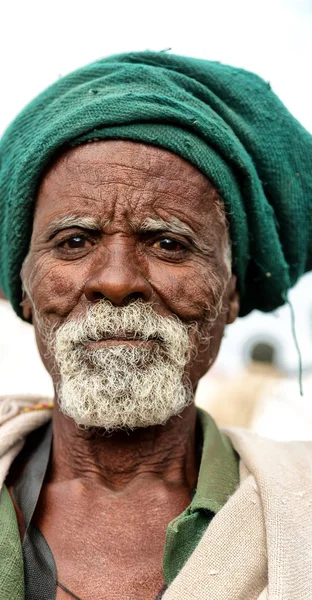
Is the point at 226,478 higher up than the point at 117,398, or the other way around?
the point at 117,398

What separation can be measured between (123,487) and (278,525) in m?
0.61

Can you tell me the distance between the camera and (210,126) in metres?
2.24

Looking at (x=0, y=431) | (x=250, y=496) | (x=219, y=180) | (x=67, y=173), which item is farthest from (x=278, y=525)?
(x=67, y=173)

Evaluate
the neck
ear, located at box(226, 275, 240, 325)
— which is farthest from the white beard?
ear, located at box(226, 275, 240, 325)

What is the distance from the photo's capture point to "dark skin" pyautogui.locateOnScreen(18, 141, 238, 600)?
6.66 ft

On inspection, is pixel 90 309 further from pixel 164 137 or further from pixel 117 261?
pixel 164 137

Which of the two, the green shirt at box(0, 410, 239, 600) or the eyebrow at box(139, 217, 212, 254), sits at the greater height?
the eyebrow at box(139, 217, 212, 254)

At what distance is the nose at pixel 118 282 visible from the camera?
198 centimetres

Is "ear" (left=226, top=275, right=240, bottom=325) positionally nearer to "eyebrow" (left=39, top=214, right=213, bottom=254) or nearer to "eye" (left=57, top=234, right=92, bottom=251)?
"eyebrow" (left=39, top=214, right=213, bottom=254)

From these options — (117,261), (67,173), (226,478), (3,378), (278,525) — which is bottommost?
(3,378)

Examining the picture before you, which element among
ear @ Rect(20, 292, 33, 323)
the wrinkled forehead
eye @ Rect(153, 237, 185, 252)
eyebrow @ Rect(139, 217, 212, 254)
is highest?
the wrinkled forehead

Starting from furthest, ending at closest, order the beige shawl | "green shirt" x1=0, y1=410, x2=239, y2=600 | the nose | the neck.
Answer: the neck
the nose
"green shirt" x1=0, y1=410, x2=239, y2=600
the beige shawl

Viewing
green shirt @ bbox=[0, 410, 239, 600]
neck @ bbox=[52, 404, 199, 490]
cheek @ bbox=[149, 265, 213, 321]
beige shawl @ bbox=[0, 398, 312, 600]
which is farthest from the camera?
neck @ bbox=[52, 404, 199, 490]

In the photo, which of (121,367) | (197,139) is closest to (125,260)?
(121,367)
